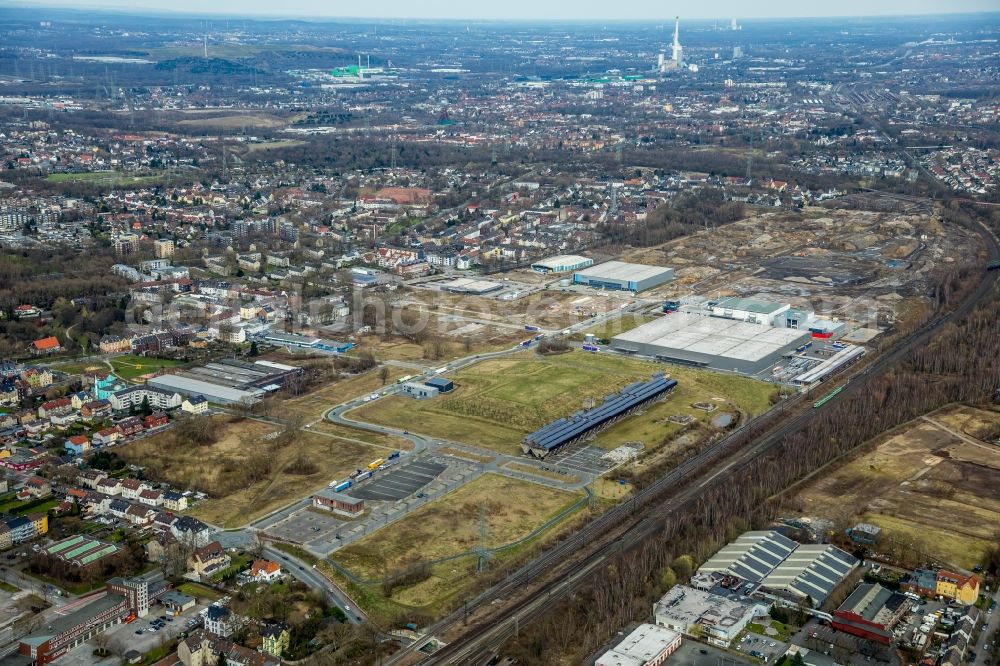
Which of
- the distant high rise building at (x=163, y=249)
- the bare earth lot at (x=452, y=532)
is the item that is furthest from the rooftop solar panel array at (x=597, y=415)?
the distant high rise building at (x=163, y=249)

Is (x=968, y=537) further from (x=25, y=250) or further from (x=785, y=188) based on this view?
(x=785, y=188)

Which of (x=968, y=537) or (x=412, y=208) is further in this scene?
(x=412, y=208)

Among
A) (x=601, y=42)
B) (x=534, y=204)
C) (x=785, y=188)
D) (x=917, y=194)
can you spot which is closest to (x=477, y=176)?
(x=534, y=204)

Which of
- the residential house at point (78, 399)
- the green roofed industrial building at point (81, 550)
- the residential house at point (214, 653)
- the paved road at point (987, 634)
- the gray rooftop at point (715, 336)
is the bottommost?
the gray rooftop at point (715, 336)

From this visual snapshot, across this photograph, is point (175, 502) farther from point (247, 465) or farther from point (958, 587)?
point (958, 587)

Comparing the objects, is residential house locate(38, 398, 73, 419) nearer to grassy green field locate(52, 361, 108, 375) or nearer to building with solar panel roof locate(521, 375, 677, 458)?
grassy green field locate(52, 361, 108, 375)

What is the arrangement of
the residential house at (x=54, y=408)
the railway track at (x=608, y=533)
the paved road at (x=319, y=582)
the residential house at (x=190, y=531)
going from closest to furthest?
the railway track at (x=608, y=533) → the paved road at (x=319, y=582) → the residential house at (x=190, y=531) → the residential house at (x=54, y=408)

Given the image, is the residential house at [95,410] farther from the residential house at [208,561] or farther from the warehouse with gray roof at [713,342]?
the warehouse with gray roof at [713,342]
